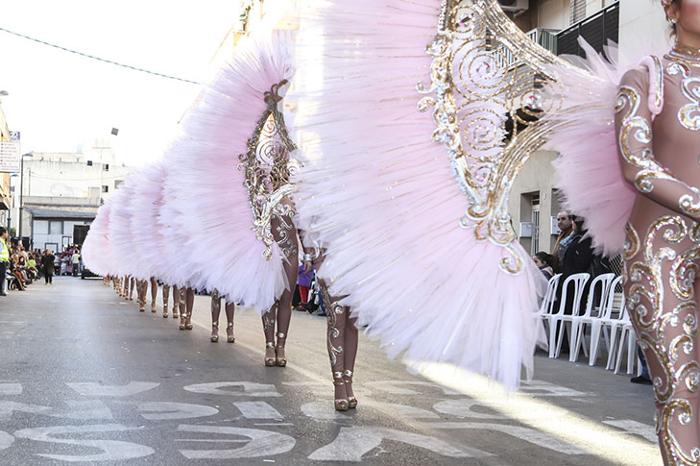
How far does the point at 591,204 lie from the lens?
12.0 ft

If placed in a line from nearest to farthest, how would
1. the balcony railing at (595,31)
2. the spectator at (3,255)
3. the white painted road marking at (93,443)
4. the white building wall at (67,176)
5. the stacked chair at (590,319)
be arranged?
the white painted road marking at (93,443) < the stacked chair at (590,319) < the balcony railing at (595,31) < the spectator at (3,255) < the white building wall at (67,176)

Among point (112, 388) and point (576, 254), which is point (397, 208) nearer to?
point (112, 388)

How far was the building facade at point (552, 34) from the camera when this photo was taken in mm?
16234

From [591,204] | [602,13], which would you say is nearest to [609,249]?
[591,204]

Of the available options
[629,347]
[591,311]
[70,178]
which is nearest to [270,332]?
[629,347]

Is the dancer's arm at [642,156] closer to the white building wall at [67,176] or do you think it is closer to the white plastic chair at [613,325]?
the white plastic chair at [613,325]

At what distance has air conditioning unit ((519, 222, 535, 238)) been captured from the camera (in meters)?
20.6

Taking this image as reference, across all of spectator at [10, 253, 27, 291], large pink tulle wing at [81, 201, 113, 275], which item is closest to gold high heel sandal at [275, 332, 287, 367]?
large pink tulle wing at [81, 201, 113, 275]

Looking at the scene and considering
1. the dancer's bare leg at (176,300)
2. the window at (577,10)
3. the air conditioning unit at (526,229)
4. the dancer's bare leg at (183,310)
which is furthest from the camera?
the air conditioning unit at (526,229)

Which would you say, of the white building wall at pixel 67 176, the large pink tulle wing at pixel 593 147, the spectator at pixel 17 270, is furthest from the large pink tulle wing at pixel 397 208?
the white building wall at pixel 67 176

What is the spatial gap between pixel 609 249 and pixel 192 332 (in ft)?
31.8

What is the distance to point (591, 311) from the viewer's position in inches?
419

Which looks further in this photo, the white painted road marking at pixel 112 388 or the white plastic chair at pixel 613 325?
the white plastic chair at pixel 613 325

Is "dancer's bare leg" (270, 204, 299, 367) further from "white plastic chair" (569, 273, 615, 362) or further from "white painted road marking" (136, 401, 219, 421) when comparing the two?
"white plastic chair" (569, 273, 615, 362)
